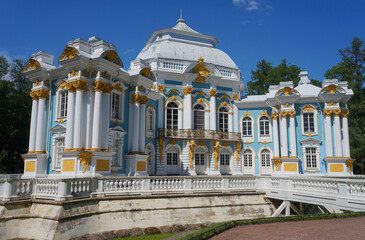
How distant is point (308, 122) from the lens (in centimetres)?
2286

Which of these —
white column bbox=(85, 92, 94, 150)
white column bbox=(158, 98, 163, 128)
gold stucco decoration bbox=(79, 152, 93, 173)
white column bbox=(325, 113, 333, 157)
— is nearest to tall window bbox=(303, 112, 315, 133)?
white column bbox=(325, 113, 333, 157)

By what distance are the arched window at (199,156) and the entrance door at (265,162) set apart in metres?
4.26

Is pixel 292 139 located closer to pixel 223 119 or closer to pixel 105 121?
pixel 223 119

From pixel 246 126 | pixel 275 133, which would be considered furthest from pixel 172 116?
pixel 275 133

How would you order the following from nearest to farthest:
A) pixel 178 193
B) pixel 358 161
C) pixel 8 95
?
pixel 178 193 < pixel 8 95 < pixel 358 161

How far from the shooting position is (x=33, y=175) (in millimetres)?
16203

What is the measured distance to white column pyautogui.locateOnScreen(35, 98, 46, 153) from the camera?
651 inches

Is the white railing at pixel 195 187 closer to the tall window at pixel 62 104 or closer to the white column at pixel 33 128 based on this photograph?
the tall window at pixel 62 104

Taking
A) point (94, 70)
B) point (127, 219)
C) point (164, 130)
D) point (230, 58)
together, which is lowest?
point (127, 219)

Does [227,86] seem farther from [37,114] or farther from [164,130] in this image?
[37,114]

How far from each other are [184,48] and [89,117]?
12211 mm

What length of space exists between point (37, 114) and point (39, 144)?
1678mm

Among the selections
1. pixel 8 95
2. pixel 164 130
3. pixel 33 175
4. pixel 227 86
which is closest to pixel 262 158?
pixel 227 86

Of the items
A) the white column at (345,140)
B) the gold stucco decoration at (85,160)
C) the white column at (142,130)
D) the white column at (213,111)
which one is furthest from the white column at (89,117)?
the white column at (345,140)
